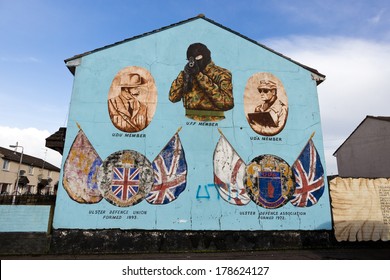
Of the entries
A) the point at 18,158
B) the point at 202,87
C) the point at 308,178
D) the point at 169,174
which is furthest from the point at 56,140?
the point at 18,158

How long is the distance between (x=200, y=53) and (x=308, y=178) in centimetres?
713

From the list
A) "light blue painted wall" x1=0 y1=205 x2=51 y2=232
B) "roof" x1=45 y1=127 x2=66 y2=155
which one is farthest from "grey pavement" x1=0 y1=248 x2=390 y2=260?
"roof" x1=45 y1=127 x2=66 y2=155

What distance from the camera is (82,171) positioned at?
997 centimetres

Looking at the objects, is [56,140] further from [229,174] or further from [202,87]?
[229,174]

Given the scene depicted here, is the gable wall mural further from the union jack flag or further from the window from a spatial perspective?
the window

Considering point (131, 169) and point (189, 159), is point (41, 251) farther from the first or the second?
point (189, 159)

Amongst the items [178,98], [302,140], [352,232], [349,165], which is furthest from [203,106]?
[349,165]

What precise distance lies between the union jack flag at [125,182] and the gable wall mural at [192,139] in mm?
38

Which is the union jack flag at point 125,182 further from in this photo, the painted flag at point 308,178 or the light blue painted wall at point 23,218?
the painted flag at point 308,178

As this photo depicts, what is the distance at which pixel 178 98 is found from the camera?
1095 centimetres

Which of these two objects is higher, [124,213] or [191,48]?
[191,48]

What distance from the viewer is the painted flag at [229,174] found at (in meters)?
10.3

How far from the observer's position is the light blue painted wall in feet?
30.6

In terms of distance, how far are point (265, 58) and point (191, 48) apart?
→ 3456 mm
